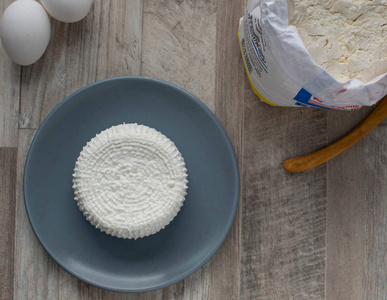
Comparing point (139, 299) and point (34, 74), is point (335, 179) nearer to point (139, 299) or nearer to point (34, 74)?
point (139, 299)

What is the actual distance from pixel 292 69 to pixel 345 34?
0.09 metres

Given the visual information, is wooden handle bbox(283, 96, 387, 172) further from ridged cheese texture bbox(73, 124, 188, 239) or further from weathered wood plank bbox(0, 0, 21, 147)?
weathered wood plank bbox(0, 0, 21, 147)

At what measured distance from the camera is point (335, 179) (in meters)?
0.74

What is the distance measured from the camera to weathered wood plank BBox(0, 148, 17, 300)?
71 centimetres

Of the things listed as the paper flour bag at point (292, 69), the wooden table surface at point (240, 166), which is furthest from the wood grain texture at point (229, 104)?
the paper flour bag at point (292, 69)

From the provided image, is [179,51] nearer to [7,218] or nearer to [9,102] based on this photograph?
[9,102]

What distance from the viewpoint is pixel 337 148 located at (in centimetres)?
71

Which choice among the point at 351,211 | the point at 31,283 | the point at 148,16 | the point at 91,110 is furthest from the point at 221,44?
the point at 31,283

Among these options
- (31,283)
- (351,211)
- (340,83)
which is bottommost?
(31,283)

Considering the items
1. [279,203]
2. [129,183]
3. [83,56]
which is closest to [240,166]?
[279,203]

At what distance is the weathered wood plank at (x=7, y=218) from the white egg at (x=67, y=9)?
0.23m

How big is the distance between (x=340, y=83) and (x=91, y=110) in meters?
0.37

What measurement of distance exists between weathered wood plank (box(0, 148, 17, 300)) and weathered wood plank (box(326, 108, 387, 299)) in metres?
0.52

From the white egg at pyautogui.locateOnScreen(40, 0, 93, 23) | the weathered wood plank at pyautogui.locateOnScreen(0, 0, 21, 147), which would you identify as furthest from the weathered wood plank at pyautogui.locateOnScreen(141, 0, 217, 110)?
the weathered wood plank at pyautogui.locateOnScreen(0, 0, 21, 147)
